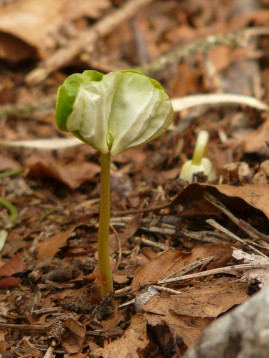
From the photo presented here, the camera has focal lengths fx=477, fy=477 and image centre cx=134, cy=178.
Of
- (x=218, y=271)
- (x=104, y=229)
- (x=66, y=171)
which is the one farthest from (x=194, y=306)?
(x=66, y=171)

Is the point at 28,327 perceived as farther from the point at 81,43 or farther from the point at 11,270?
the point at 81,43

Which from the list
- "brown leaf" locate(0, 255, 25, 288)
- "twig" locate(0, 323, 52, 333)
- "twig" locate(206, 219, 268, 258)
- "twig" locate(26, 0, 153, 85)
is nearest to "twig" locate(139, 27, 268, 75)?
"twig" locate(26, 0, 153, 85)

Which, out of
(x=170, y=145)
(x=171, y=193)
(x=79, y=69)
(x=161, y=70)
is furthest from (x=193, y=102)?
(x=79, y=69)

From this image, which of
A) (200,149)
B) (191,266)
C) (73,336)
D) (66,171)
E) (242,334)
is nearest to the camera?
(242,334)

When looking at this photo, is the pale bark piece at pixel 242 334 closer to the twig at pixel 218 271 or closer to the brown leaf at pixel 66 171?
the twig at pixel 218 271

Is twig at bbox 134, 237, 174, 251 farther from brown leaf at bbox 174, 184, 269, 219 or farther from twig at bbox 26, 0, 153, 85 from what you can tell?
twig at bbox 26, 0, 153, 85

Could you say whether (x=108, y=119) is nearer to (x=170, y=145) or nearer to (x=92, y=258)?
Result: (x=92, y=258)

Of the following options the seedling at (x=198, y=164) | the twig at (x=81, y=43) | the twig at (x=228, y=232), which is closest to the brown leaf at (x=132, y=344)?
the twig at (x=228, y=232)
